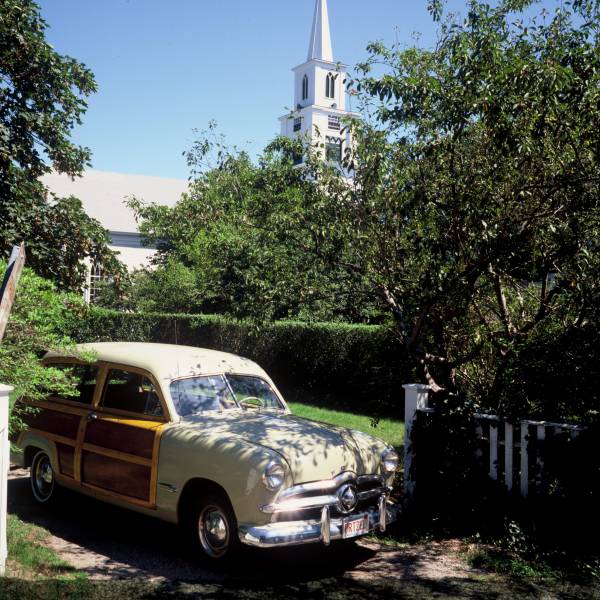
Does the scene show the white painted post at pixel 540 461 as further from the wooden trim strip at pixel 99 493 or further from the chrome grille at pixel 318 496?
the wooden trim strip at pixel 99 493

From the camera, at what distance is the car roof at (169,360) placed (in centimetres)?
714

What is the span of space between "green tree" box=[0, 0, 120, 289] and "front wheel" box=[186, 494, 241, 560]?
940 centimetres

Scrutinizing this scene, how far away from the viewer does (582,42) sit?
25.5 ft

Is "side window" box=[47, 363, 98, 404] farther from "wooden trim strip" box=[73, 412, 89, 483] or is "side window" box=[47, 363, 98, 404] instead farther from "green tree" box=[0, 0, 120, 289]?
"green tree" box=[0, 0, 120, 289]

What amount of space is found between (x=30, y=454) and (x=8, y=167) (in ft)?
27.2

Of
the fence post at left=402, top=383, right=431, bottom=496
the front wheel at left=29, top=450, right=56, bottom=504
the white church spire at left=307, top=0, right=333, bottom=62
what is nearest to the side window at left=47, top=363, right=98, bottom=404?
the front wheel at left=29, top=450, right=56, bottom=504

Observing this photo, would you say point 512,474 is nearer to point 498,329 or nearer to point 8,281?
point 498,329

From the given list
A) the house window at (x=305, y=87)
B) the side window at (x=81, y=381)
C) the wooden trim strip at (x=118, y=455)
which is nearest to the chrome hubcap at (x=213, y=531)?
the wooden trim strip at (x=118, y=455)

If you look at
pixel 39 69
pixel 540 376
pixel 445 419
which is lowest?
pixel 445 419

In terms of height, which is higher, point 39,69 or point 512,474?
point 39,69

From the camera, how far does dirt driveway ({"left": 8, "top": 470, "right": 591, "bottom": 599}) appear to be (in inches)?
219

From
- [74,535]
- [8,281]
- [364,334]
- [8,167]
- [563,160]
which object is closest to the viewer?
[8,281]

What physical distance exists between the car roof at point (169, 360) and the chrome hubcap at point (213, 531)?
1502 millimetres

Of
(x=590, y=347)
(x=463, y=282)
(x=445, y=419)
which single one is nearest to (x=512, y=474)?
(x=445, y=419)
